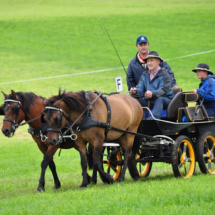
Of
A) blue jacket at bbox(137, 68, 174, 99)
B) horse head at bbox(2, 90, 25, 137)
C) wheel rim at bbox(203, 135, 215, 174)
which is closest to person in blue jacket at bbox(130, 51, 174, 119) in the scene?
blue jacket at bbox(137, 68, 174, 99)

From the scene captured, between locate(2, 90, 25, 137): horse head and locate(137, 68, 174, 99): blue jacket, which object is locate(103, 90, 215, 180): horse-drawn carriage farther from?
locate(2, 90, 25, 137): horse head

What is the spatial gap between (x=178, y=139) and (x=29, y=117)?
236 cm

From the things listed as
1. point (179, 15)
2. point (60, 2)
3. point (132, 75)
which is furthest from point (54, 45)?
point (132, 75)

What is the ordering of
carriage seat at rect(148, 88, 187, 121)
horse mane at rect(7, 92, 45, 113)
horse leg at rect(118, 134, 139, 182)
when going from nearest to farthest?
horse mane at rect(7, 92, 45, 113)
horse leg at rect(118, 134, 139, 182)
carriage seat at rect(148, 88, 187, 121)

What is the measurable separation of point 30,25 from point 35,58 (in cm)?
724

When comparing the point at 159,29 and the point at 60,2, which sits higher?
the point at 60,2

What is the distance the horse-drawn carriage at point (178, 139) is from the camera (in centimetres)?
798

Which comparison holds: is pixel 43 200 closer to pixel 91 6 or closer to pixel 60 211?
pixel 60 211

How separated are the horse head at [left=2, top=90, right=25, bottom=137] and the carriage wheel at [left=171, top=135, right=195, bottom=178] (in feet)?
8.04

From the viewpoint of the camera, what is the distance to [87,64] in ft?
88.9

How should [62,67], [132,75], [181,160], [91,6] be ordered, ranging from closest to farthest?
[181,160], [132,75], [62,67], [91,6]

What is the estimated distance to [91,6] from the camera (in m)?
41.2

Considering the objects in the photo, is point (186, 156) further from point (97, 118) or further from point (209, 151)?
point (97, 118)

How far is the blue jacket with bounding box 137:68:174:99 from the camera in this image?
8.16 metres
